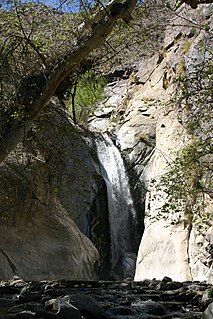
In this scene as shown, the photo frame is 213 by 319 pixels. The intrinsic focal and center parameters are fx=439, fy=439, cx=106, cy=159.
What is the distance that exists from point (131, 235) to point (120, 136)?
6.19 meters

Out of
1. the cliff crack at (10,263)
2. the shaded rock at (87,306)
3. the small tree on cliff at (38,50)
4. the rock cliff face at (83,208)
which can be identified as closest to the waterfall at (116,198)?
the rock cliff face at (83,208)

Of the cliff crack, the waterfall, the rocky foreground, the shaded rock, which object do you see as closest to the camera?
the rocky foreground

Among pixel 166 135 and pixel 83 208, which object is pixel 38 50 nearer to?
pixel 83 208

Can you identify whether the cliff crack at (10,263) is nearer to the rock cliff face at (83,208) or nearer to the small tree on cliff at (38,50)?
the rock cliff face at (83,208)

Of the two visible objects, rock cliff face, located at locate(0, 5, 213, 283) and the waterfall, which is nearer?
rock cliff face, located at locate(0, 5, 213, 283)

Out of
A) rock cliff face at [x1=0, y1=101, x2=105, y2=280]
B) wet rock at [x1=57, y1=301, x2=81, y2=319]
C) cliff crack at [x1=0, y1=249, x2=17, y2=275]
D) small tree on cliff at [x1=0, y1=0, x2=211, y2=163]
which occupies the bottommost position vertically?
wet rock at [x1=57, y1=301, x2=81, y2=319]

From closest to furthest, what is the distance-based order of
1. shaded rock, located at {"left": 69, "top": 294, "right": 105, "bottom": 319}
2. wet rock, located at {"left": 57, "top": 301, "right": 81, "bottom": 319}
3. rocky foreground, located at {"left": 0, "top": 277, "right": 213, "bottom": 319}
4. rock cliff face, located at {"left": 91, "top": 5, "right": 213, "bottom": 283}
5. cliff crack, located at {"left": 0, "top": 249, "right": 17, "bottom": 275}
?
wet rock, located at {"left": 57, "top": 301, "right": 81, "bottom": 319}, rocky foreground, located at {"left": 0, "top": 277, "right": 213, "bottom": 319}, shaded rock, located at {"left": 69, "top": 294, "right": 105, "bottom": 319}, rock cliff face, located at {"left": 91, "top": 5, "right": 213, "bottom": 283}, cliff crack, located at {"left": 0, "top": 249, "right": 17, "bottom": 275}

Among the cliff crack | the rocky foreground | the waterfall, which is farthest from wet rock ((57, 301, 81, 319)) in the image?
the waterfall

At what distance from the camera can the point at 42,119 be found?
9.33 metres

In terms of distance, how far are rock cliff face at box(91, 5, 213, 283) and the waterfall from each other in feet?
2.16

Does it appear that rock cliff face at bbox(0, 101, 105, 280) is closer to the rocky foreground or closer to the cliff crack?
the cliff crack

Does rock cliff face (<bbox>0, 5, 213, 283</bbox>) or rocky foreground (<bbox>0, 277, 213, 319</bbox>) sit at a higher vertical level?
rock cliff face (<bbox>0, 5, 213, 283</bbox>)

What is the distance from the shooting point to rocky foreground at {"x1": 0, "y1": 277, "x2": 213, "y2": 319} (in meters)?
5.63

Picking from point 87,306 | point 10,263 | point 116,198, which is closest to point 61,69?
point 87,306
